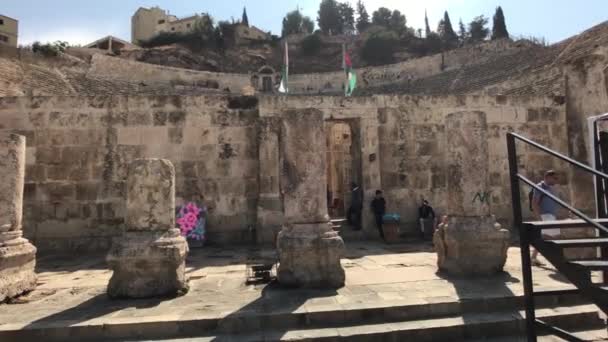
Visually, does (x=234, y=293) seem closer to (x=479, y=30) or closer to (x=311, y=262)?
(x=311, y=262)

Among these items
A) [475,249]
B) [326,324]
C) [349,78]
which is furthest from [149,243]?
[349,78]

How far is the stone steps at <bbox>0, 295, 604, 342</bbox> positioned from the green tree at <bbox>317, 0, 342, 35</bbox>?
271 ft

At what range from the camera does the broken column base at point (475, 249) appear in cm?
558

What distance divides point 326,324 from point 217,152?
6.29 meters

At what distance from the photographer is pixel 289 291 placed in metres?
4.99

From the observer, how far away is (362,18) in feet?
274

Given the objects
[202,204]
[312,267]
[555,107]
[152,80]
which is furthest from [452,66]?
[312,267]

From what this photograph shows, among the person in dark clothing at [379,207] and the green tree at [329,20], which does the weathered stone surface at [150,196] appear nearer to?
the person in dark clothing at [379,207]

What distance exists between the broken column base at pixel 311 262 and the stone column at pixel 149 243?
1342 millimetres

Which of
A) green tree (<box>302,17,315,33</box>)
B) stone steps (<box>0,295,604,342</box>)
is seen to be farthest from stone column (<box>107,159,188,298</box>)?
green tree (<box>302,17,315,33</box>)

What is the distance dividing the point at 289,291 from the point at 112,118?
6.67 m

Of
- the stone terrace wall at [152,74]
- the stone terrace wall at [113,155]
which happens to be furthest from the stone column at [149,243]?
the stone terrace wall at [152,74]

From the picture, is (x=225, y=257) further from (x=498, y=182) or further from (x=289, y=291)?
(x=498, y=182)

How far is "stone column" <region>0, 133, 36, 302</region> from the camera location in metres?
4.95
